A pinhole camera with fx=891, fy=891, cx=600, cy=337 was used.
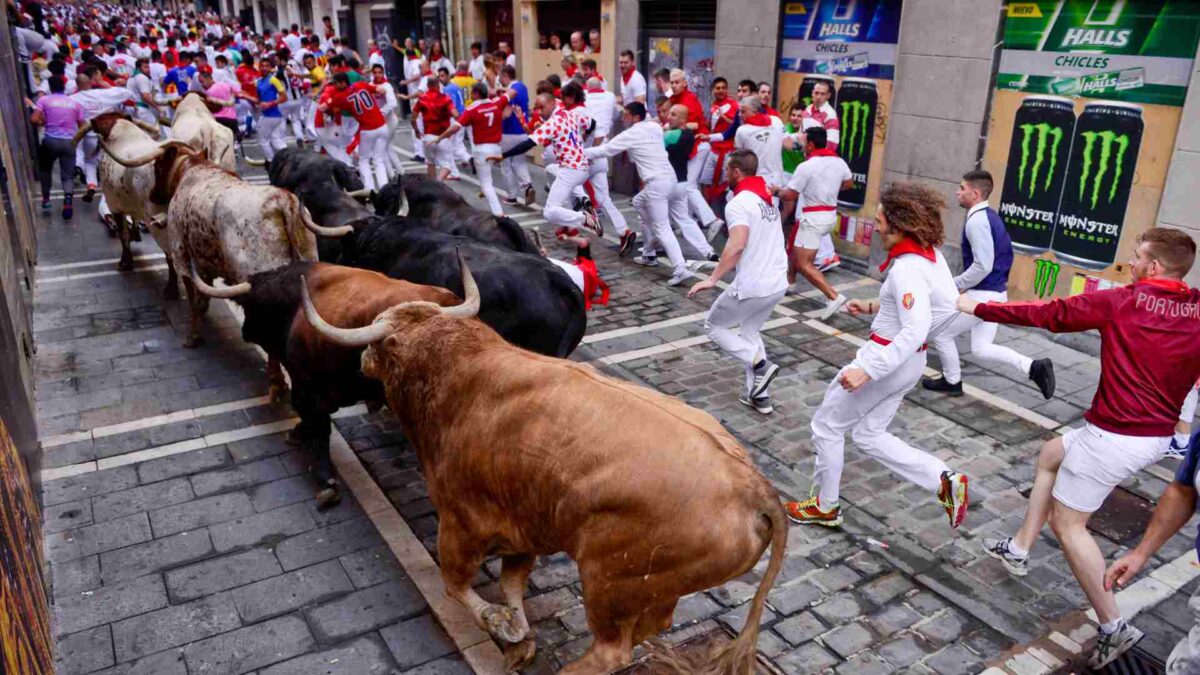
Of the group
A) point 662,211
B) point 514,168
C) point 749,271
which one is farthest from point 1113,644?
point 514,168

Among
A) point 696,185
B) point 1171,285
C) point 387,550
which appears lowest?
point 387,550

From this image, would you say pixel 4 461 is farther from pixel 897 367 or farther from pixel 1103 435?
pixel 1103 435

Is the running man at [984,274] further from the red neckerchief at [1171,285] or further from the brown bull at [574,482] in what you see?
the brown bull at [574,482]

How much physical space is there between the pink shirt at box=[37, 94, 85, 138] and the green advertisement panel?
13024 millimetres

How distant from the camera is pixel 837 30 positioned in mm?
11211

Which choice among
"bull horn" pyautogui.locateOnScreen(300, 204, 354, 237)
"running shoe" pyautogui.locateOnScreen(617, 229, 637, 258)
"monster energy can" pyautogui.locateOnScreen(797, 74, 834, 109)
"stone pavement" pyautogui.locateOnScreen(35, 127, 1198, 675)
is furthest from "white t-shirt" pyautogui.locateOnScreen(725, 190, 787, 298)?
"monster energy can" pyautogui.locateOnScreen(797, 74, 834, 109)

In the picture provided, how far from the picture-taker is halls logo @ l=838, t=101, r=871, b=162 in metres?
11.1

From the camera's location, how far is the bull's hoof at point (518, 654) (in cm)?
444

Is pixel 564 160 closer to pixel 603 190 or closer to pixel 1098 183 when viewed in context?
pixel 603 190

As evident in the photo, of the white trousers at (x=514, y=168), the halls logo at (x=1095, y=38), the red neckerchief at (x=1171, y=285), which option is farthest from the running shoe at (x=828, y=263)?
the red neckerchief at (x=1171, y=285)

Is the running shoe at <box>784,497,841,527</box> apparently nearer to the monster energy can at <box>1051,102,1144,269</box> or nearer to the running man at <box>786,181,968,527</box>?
the running man at <box>786,181,968,527</box>

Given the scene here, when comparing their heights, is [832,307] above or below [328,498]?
above

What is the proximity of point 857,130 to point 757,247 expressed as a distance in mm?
4895

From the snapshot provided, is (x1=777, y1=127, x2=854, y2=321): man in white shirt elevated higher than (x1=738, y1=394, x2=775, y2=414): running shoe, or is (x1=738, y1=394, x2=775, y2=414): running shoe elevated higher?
(x1=777, y1=127, x2=854, y2=321): man in white shirt
